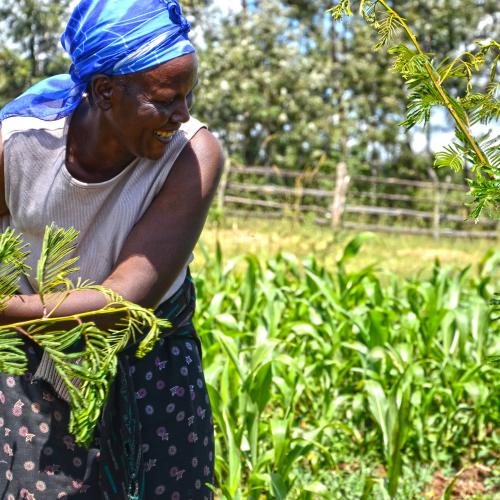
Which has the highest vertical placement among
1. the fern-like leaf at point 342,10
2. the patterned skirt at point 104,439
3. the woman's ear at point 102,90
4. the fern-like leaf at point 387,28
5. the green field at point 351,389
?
the fern-like leaf at point 342,10

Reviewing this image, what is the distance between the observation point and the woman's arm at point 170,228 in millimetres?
1613

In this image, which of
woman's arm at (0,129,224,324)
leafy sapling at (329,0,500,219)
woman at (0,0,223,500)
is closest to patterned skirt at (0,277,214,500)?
woman at (0,0,223,500)

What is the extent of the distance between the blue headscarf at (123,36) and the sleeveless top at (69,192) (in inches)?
5.8

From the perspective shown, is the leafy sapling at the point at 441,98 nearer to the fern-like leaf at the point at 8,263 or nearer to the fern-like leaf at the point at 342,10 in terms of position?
the fern-like leaf at the point at 342,10

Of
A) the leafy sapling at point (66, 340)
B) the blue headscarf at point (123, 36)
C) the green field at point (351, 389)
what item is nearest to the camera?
the leafy sapling at point (66, 340)

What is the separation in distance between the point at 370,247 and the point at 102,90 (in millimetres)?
11195

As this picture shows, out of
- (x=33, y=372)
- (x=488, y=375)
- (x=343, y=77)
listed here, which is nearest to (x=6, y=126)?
(x=33, y=372)

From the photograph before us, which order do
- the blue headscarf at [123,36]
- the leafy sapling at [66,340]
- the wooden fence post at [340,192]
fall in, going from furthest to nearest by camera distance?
the wooden fence post at [340,192]
the blue headscarf at [123,36]
the leafy sapling at [66,340]

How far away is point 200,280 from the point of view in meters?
4.38

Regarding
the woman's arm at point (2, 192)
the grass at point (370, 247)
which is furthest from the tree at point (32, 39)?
the woman's arm at point (2, 192)

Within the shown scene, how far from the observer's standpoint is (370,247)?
12648 mm

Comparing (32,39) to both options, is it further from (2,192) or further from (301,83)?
(301,83)

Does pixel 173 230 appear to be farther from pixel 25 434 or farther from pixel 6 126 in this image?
pixel 25 434

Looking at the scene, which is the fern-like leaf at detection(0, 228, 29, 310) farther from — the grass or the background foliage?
the background foliage
